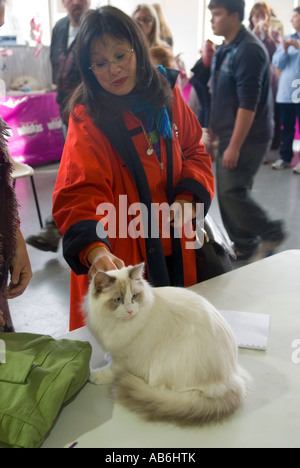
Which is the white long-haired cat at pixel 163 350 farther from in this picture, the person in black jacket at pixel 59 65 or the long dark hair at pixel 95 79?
the person in black jacket at pixel 59 65

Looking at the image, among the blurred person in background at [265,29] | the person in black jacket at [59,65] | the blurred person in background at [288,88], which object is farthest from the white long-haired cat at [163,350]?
the blurred person in background at [288,88]

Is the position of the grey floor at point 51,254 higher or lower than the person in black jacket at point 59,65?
lower

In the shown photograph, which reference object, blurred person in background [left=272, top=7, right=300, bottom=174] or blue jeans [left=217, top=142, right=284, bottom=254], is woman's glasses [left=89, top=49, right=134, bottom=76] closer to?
blue jeans [left=217, top=142, right=284, bottom=254]

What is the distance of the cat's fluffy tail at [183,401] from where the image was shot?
0.77 metres

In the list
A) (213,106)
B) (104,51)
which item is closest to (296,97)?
(213,106)

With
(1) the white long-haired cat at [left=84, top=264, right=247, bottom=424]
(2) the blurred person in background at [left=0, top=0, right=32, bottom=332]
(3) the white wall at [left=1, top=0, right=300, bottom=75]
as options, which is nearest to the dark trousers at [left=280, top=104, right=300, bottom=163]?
(3) the white wall at [left=1, top=0, right=300, bottom=75]

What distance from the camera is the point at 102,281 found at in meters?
0.87

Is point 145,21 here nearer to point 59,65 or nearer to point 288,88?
point 59,65

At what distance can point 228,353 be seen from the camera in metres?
0.85

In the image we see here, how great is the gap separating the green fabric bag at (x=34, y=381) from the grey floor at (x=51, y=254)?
0.67 m

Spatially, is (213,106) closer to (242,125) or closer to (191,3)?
(242,125)

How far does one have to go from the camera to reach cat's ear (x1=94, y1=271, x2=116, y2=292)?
0.86 m

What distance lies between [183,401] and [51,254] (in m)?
2.57

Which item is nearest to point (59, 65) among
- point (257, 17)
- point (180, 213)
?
point (180, 213)
